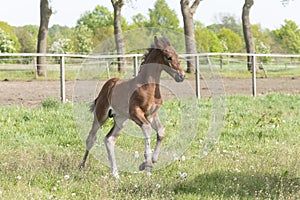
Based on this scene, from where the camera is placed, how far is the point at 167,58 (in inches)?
235

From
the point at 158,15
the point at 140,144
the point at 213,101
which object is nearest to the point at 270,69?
the point at 213,101

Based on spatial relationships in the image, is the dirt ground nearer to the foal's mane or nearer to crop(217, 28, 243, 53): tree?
the foal's mane

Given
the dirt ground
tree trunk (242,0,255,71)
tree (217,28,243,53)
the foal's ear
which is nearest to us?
the foal's ear

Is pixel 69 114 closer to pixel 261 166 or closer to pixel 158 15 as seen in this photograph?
pixel 261 166

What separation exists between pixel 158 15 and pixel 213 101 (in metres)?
49.2

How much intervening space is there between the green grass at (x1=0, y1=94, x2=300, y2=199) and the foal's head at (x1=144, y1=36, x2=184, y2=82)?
3.59 ft

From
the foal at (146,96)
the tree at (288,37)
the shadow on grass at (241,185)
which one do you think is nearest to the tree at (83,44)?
the tree at (288,37)

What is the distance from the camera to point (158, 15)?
201 feet

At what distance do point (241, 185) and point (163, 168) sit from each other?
1.15m

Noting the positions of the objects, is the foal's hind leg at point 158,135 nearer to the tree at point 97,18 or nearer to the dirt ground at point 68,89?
the dirt ground at point 68,89

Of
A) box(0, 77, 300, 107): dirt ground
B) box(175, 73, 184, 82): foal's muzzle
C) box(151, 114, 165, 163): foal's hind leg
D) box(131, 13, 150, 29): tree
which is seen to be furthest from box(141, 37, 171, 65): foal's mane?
box(131, 13, 150, 29): tree

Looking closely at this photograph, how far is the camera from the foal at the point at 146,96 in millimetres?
5926

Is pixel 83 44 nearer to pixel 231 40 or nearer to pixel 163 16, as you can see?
pixel 163 16

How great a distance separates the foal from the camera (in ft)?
19.4
